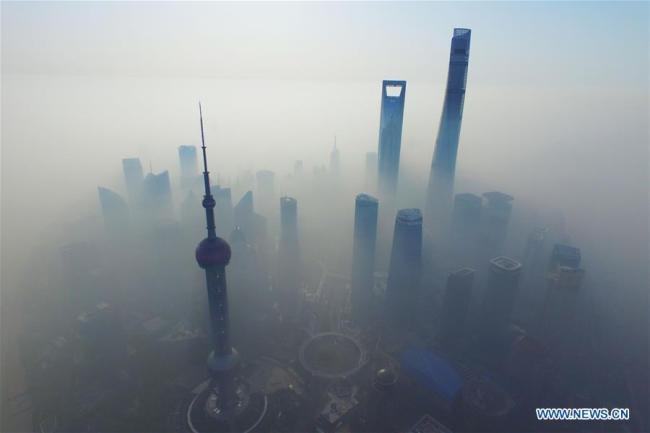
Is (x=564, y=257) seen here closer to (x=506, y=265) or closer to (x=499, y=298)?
(x=506, y=265)

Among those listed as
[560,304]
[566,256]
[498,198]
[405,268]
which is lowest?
[560,304]

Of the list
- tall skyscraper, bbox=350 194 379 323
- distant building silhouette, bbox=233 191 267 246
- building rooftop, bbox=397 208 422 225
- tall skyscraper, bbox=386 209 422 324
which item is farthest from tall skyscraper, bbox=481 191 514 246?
distant building silhouette, bbox=233 191 267 246

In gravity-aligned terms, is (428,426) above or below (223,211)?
below

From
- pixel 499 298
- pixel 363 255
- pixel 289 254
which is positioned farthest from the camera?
pixel 289 254

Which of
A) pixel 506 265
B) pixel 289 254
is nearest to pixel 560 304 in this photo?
pixel 506 265

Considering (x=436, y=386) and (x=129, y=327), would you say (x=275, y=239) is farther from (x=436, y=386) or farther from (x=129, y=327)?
(x=436, y=386)

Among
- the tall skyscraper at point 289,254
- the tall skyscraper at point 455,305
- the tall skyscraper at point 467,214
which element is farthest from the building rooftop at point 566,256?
the tall skyscraper at point 289,254

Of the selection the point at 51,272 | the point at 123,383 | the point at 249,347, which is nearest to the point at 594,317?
the point at 249,347

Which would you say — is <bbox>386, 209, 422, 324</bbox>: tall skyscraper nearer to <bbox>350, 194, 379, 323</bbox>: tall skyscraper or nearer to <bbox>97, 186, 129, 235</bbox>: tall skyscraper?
<bbox>350, 194, 379, 323</bbox>: tall skyscraper
